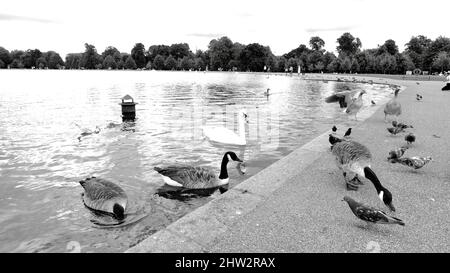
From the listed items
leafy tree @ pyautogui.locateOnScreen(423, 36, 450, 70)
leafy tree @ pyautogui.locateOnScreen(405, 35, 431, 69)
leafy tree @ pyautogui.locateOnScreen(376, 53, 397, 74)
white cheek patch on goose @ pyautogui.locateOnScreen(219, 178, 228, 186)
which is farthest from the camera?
leafy tree @ pyautogui.locateOnScreen(405, 35, 431, 69)

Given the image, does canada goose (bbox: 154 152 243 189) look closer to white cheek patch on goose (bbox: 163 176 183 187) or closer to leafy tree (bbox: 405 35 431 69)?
white cheek patch on goose (bbox: 163 176 183 187)

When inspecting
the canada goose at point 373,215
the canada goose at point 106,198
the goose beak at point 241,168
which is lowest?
the goose beak at point 241,168

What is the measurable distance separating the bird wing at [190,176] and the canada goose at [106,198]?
165cm

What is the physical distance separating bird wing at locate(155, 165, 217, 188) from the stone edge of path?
1.47m

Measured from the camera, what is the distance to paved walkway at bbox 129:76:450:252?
16.3 ft

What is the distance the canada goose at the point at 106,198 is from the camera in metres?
7.06

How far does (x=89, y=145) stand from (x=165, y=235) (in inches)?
389

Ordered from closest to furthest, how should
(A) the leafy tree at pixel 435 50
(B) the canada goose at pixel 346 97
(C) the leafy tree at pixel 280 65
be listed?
1. (B) the canada goose at pixel 346 97
2. (A) the leafy tree at pixel 435 50
3. (C) the leafy tree at pixel 280 65

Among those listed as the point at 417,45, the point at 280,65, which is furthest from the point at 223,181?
the point at 280,65

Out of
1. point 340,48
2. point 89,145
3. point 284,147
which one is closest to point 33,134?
point 89,145

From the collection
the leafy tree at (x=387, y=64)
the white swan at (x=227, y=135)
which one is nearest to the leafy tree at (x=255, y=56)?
the leafy tree at (x=387, y=64)

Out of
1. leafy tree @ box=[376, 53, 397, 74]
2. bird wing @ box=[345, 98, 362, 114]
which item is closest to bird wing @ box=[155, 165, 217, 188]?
bird wing @ box=[345, 98, 362, 114]

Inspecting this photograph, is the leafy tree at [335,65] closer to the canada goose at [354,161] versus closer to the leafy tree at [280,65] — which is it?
the leafy tree at [280,65]

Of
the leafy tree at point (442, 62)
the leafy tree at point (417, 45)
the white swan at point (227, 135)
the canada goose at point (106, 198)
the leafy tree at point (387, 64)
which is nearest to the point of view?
the canada goose at point (106, 198)
